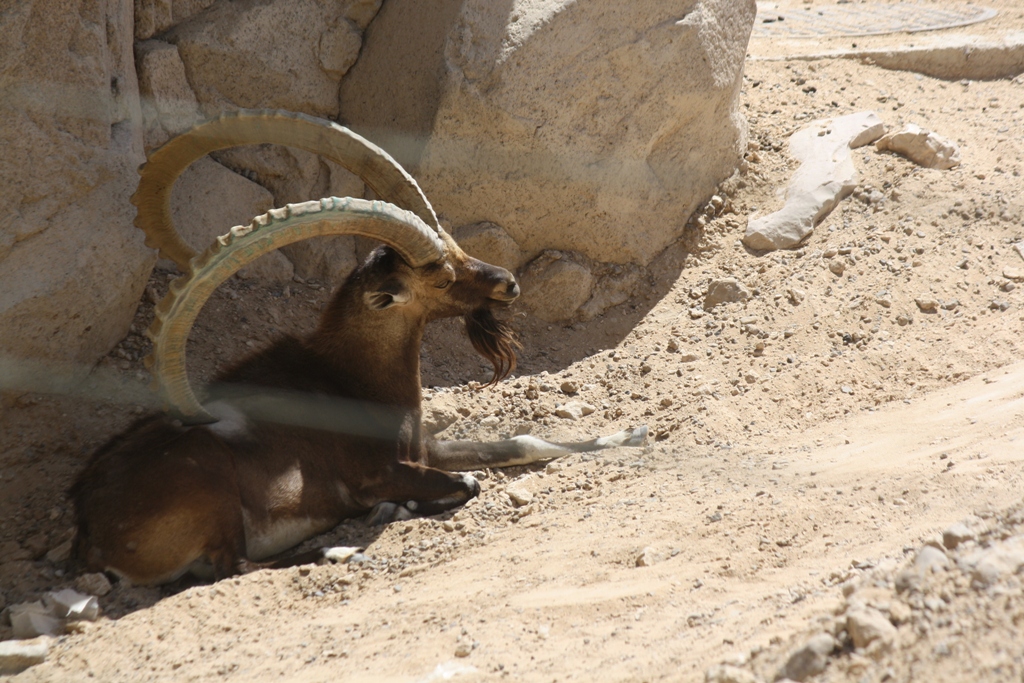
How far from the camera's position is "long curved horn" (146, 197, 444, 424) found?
3.71 m

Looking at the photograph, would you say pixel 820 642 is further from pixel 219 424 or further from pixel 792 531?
pixel 219 424

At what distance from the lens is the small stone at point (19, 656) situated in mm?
3289

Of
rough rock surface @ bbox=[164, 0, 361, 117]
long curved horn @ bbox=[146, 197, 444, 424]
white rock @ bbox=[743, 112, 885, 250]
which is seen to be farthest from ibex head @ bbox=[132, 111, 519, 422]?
white rock @ bbox=[743, 112, 885, 250]

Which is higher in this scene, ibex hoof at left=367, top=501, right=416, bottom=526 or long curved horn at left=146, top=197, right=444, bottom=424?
long curved horn at left=146, top=197, right=444, bottom=424

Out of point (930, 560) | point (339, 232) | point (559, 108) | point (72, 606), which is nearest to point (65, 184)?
point (339, 232)

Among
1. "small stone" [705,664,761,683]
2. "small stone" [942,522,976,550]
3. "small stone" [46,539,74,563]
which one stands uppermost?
"small stone" [942,522,976,550]

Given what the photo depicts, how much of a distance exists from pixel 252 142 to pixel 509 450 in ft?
6.75

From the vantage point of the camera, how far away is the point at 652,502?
13.0 feet

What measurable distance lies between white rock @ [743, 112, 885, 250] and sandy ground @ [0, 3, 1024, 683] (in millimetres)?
113

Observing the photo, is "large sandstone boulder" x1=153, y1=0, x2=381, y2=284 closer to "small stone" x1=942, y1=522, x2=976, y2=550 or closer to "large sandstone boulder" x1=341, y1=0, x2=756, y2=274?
"large sandstone boulder" x1=341, y1=0, x2=756, y2=274

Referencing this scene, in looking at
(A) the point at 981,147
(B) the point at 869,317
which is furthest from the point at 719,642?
(A) the point at 981,147

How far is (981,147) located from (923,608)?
17.4ft

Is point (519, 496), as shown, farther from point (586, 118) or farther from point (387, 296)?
point (586, 118)

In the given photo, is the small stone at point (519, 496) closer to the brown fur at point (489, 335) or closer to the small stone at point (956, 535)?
the brown fur at point (489, 335)
